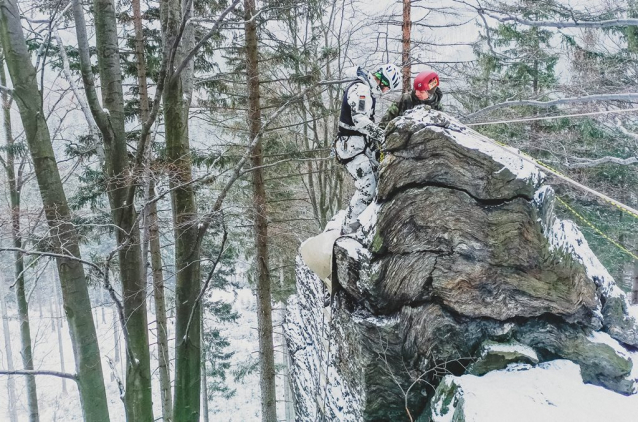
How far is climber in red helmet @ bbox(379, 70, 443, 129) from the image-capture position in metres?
5.28

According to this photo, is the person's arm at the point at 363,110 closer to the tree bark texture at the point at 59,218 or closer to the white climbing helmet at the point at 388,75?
the white climbing helmet at the point at 388,75

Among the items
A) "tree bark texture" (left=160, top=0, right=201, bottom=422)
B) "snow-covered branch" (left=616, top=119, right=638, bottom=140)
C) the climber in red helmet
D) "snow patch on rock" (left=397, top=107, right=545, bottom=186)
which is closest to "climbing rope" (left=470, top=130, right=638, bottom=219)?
"snow patch on rock" (left=397, top=107, right=545, bottom=186)

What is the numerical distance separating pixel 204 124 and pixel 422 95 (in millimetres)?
6924

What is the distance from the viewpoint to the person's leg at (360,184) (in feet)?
17.5

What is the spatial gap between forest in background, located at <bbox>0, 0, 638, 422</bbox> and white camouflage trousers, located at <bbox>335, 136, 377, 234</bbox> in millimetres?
1018

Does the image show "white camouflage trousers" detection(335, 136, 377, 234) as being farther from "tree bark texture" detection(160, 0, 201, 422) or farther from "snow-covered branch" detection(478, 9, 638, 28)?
"snow-covered branch" detection(478, 9, 638, 28)

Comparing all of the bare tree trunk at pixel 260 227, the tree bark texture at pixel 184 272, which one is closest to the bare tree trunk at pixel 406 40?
the bare tree trunk at pixel 260 227

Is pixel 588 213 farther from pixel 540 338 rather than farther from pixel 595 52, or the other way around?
pixel 540 338

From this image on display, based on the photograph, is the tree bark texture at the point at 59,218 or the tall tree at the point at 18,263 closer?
the tree bark texture at the point at 59,218

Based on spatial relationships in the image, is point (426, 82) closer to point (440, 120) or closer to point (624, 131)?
point (440, 120)

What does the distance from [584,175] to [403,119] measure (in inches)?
460

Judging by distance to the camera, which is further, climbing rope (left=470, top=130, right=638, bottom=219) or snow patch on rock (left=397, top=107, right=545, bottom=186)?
snow patch on rock (left=397, top=107, right=545, bottom=186)

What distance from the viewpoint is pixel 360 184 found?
17.9 ft

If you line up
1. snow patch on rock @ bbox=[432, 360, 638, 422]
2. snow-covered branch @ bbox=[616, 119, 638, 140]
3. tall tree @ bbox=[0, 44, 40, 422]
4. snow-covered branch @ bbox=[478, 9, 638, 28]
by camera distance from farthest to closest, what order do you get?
snow-covered branch @ bbox=[616, 119, 638, 140] < tall tree @ bbox=[0, 44, 40, 422] < snow-covered branch @ bbox=[478, 9, 638, 28] < snow patch on rock @ bbox=[432, 360, 638, 422]
